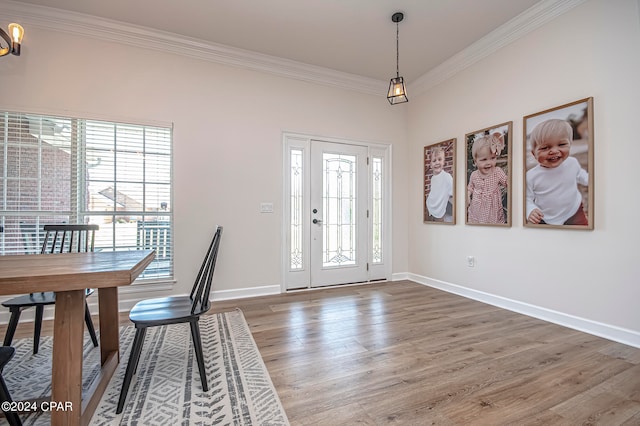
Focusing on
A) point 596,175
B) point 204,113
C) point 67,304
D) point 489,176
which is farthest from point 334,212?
point 67,304

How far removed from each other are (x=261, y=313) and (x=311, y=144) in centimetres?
228

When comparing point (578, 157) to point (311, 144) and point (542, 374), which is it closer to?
point (542, 374)

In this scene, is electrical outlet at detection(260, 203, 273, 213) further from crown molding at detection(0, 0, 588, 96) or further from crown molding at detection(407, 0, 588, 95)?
crown molding at detection(407, 0, 588, 95)

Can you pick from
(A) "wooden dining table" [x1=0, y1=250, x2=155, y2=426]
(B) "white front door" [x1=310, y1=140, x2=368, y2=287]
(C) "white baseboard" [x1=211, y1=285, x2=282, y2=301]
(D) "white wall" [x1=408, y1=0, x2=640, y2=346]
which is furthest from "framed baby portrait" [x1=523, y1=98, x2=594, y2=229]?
(A) "wooden dining table" [x1=0, y1=250, x2=155, y2=426]

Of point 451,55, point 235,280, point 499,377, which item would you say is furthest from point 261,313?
point 451,55

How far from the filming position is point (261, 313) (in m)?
3.03

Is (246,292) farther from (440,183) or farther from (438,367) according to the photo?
(440,183)

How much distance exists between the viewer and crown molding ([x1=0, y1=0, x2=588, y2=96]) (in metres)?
2.82

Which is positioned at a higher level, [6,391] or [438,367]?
[6,391]

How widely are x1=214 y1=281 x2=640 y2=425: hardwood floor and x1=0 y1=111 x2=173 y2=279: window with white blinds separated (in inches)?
60.0

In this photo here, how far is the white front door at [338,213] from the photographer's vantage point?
4059 mm

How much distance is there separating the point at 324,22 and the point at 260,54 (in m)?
0.99

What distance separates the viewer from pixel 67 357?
1.32 meters

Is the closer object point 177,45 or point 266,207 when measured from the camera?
point 177,45
